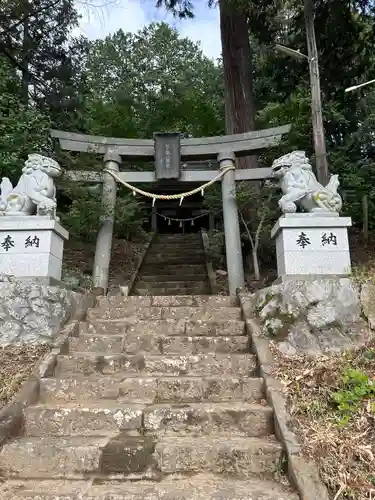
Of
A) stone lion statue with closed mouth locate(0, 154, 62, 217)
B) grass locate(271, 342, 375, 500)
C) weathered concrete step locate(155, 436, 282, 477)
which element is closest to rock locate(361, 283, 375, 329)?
grass locate(271, 342, 375, 500)

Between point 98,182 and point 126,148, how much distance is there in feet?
2.95

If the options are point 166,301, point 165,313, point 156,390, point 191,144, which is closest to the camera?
point 156,390

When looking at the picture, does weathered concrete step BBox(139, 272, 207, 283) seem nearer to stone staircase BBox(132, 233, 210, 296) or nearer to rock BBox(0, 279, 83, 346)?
stone staircase BBox(132, 233, 210, 296)

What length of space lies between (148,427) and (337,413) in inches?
57.3

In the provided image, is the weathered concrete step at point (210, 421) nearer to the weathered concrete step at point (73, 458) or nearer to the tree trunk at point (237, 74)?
the weathered concrete step at point (73, 458)

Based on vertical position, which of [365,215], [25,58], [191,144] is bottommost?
[365,215]

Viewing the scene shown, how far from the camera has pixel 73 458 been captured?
2.94m

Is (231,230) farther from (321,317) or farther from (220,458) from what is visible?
(220,458)

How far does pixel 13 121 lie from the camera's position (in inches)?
304

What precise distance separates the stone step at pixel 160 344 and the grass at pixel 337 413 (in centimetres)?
52

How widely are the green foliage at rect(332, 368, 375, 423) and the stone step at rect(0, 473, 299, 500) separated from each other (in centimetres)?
80

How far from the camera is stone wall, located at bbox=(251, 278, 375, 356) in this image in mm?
4164

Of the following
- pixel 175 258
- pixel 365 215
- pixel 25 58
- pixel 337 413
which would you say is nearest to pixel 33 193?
pixel 337 413

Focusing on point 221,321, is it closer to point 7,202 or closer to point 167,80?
point 7,202
